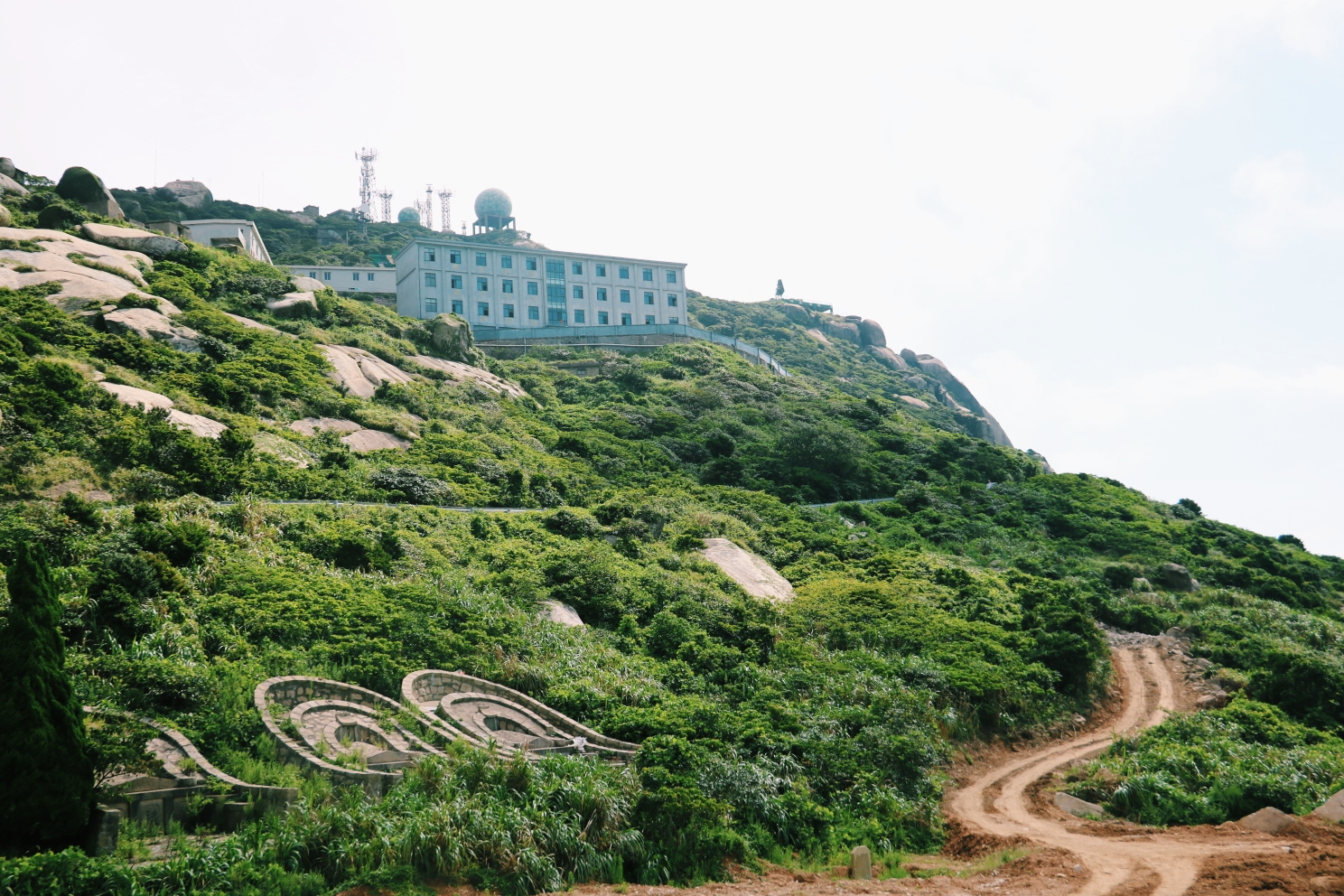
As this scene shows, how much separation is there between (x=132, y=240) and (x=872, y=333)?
317 feet

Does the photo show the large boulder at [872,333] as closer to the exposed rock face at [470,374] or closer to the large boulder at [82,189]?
the exposed rock face at [470,374]

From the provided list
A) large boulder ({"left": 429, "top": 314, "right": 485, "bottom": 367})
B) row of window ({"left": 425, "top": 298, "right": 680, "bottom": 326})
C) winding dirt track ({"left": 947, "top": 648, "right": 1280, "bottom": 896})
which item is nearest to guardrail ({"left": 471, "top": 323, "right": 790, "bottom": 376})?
row of window ({"left": 425, "top": 298, "right": 680, "bottom": 326})

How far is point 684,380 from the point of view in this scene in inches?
2603

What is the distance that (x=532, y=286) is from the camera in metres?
80.1

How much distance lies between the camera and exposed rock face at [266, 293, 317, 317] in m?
51.6

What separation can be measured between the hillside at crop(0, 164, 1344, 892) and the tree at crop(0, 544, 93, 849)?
3.63 ft

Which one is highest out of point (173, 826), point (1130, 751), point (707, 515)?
point (707, 515)

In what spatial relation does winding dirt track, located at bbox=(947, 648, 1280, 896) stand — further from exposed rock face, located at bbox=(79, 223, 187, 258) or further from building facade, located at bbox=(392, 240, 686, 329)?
building facade, located at bbox=(392, 240, 686, 329)

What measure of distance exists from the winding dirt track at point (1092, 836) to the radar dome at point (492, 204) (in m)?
99.6

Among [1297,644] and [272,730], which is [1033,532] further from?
[272,730]

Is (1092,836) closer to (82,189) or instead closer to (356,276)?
(82,189)

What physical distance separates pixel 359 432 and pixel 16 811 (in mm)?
28883

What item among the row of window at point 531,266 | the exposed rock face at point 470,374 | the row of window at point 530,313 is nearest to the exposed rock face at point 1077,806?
the exposed rock face at point 470,374

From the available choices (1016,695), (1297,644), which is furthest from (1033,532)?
(1016,695)
